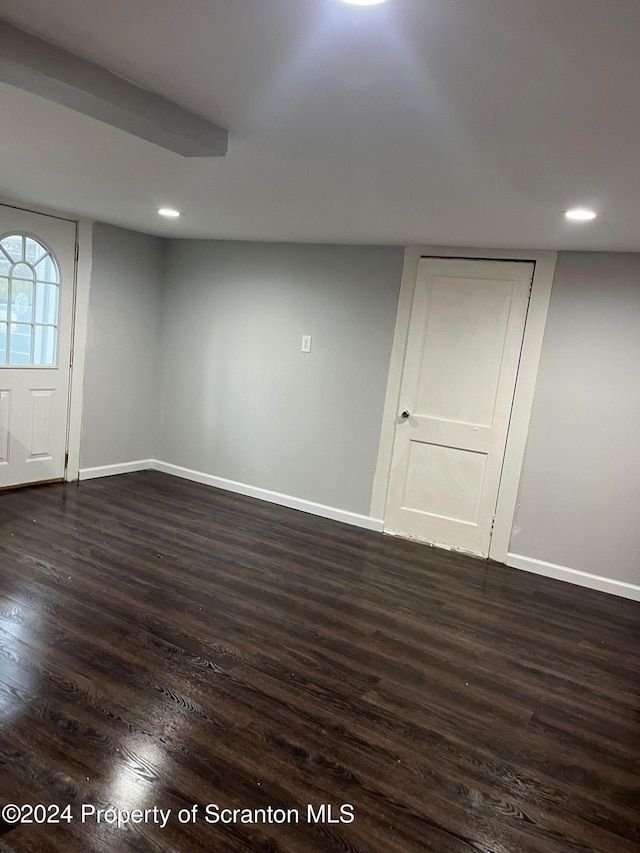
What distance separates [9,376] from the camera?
4.17 meters

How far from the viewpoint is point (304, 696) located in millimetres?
2262

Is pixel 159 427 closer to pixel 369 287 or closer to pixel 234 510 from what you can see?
pixel 234 510

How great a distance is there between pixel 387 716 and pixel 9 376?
3423 millimetres

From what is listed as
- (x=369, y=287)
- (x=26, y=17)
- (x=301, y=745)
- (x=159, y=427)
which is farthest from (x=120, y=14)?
(x=159, y=427)

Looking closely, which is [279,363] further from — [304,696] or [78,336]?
[304,696]

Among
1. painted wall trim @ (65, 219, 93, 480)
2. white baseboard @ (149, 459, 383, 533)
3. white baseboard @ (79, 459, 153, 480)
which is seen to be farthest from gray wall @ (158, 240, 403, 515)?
painted wall trim @ (65, 219, 93, 480)

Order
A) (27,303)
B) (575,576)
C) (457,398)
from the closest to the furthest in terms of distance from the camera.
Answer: (575,576) → (457,398) → (27,303)

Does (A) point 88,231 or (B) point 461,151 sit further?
(A) point 88,231

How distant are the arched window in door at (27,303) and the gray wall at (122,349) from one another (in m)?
0.30

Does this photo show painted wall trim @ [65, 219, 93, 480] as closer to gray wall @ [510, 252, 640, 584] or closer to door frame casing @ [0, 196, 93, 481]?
door frame casing @ [0, 196, 93, 481]

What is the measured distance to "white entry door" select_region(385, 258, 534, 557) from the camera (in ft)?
12.6

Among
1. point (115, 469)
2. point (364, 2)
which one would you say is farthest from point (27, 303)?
point (364, 2)

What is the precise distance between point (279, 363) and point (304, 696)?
2.85m

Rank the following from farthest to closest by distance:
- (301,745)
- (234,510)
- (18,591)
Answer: (234,510) → (18,591) → (301,745)
